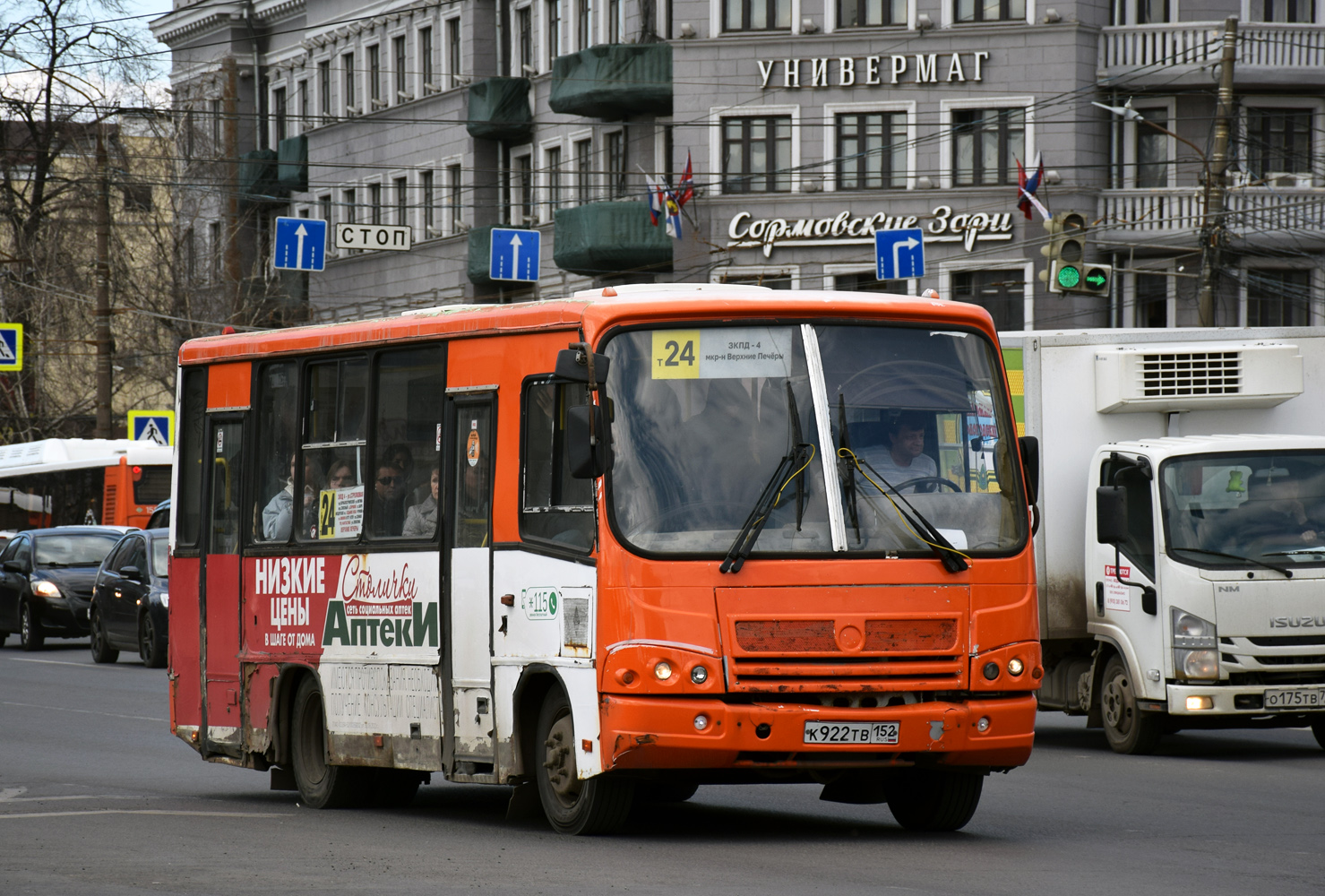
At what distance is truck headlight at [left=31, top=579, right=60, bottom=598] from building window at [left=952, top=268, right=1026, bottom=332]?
60.5 feet

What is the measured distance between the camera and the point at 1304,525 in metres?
16.1

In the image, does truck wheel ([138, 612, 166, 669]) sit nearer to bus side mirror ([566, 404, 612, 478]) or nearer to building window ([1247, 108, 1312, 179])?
bus side mirror ([566, 404, 612, 478])

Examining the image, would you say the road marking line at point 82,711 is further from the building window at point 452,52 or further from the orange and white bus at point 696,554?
the building window at point 452,52

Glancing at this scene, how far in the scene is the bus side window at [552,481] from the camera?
10750mm

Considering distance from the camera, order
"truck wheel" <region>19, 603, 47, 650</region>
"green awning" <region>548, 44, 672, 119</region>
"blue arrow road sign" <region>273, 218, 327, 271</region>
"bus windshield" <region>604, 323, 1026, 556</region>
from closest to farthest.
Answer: "bus windshield" <region>604, 323, 1026, 556</region> < "truck wheel" <region>19, 603, 47, 650</region> < "blue arrow road sign" <region>273, 218, 327, 271</region> < "green awning" <region>548, 44, 672, 119</region>

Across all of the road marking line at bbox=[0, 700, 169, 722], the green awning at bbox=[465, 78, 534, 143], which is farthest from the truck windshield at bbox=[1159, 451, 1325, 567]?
the green awning at bbox=[465, 78, 534, 143]

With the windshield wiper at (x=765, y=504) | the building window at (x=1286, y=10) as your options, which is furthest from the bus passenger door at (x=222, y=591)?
the building window at (x=1286, y=10)

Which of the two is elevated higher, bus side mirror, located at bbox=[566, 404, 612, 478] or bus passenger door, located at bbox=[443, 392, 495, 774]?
bus side mirror, located at bbox=[566, 404, 612, 478]

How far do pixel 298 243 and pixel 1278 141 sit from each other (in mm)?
19615

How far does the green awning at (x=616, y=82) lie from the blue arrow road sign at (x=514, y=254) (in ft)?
33.4

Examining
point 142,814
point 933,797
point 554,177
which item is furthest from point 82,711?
point 554,177

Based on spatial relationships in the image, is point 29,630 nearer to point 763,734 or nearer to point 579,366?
point 579,366

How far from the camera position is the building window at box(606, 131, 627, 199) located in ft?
159

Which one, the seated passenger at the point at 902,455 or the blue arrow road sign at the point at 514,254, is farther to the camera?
the blue arrow road sign at the point at 514,254
